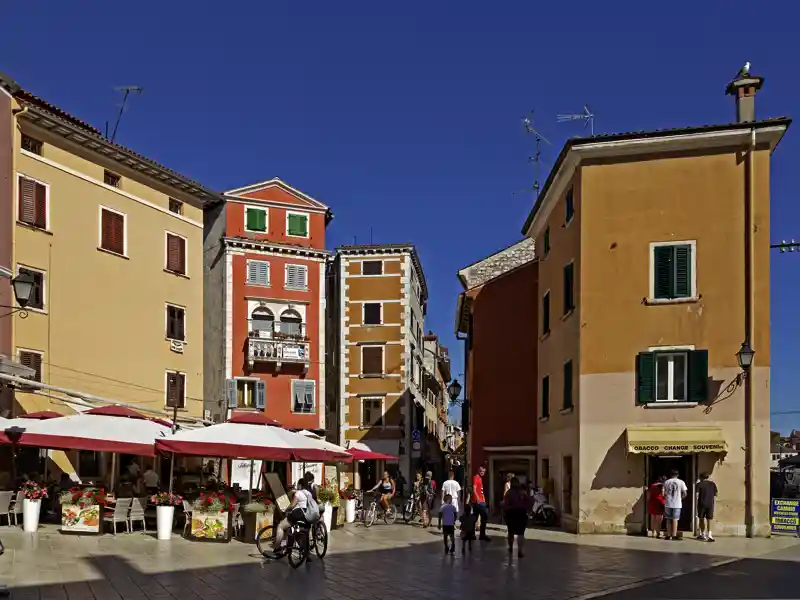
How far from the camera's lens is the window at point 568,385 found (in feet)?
84.5

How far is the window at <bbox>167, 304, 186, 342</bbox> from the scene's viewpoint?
115ft

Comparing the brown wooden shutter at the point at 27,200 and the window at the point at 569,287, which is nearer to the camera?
the window at the point at 569,287

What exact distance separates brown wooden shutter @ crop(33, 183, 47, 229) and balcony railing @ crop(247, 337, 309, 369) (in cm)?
2043

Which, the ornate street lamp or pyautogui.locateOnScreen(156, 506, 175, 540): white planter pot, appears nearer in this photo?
pyautogui.locateOnScreen(156, 506, 175, 540): white planter pot

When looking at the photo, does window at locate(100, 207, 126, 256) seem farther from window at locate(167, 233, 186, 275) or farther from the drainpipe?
the drainpipe

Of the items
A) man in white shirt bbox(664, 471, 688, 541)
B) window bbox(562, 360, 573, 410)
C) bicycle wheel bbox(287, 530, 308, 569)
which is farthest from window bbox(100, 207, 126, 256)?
man in white shirt bbox(664, 471, 688, 541)

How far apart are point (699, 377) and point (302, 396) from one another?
29886 mm

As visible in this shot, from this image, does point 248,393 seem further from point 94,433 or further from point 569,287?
point 94,433

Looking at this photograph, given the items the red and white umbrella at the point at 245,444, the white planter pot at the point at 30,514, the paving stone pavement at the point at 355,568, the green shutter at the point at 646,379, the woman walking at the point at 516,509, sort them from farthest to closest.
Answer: the green shutter at the point at 646,379, the white planter pot at the point at 30,514, the red and white umbrella at the point at 245,444, the woman walking at the point at 516,509, the paving stone pavement at the point at 355,568

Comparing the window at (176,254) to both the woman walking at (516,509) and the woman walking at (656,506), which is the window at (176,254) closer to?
the woman walking at (656,506)

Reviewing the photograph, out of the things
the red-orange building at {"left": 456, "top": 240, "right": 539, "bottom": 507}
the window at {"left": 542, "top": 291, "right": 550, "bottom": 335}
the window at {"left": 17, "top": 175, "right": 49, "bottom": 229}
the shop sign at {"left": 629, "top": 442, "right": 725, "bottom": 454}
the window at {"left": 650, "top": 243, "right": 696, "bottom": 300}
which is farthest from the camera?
the red-orange building at {"left": 456, "top": 240, "right": 539, "bottom": 507}

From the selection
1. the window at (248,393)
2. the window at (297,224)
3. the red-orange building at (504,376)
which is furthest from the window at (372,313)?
the red-orange building at (504,376)

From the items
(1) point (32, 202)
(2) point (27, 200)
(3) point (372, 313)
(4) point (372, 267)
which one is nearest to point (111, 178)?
(1) point (32, 202)

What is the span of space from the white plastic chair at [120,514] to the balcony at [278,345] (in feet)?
92.0
